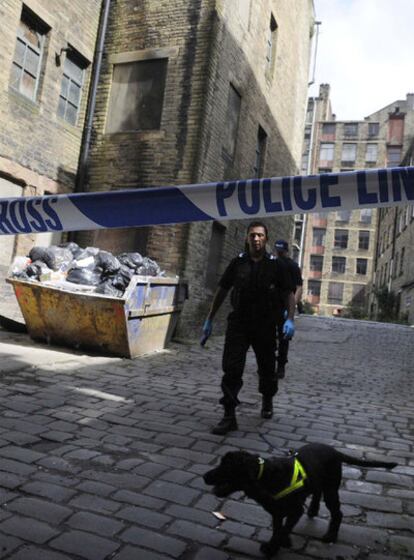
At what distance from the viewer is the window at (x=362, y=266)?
53625 mm

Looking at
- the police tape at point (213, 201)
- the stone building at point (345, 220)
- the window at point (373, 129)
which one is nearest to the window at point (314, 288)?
the stone building at point (345, 220)

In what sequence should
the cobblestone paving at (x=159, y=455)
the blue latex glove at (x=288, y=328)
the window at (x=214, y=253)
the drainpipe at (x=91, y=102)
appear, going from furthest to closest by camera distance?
the window at (x=214, y=253)
the drainpipe at (x=91, y=102)
the blue latex glove at (x=288, y=328)
the cobblestone paving at (x=159, y=455)

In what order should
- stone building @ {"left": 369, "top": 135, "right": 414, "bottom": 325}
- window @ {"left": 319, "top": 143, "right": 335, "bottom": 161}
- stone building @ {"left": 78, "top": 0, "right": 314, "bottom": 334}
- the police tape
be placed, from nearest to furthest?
the police tape
stone building @ {"left": 78, "top": 0, "right": 314, "bottom": 334}
stone building @ {"left": 369, "top": 135, "right": 414, "bottom": 325}
window @ {"left": 319, "top": 143, "right": 335, "bottom": 161}

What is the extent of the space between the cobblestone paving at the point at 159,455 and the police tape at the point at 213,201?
1.58 meters

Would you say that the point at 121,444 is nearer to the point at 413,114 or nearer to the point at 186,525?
the point at 186,525

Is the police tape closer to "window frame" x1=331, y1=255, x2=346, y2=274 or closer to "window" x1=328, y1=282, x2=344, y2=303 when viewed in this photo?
"window" x1=328, y1=282, x2=344, y2=303

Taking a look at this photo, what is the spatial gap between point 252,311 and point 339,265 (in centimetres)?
5191

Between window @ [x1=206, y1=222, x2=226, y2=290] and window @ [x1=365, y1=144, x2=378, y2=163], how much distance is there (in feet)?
158

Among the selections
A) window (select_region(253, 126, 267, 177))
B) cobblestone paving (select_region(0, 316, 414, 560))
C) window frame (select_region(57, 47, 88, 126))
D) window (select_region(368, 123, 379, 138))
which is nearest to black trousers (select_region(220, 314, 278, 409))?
cobblestone paving (select_region(0, 316, 414, 560))

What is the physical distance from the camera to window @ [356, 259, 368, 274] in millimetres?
53625

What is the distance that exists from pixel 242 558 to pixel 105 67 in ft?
39.7

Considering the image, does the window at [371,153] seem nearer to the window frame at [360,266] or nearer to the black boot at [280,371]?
the window frame at [360,266]

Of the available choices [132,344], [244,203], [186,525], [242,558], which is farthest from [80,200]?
[132,344]

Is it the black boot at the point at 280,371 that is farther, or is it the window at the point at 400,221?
the window at the point at 400,221
